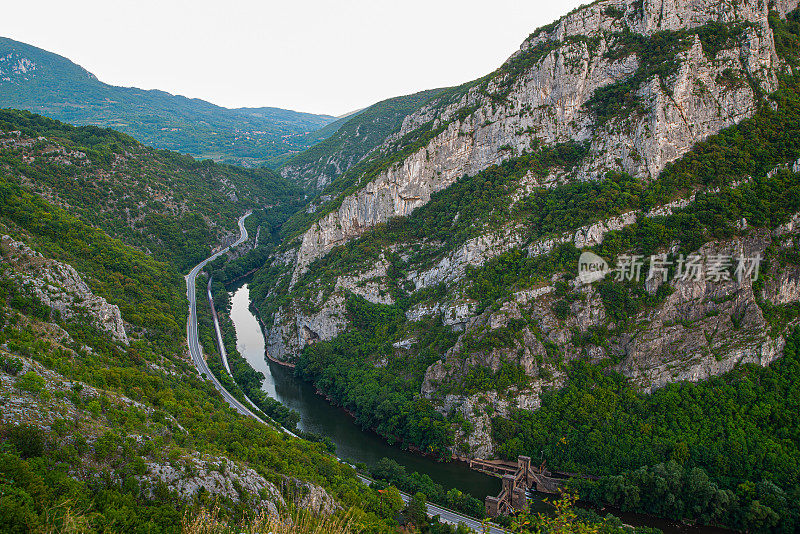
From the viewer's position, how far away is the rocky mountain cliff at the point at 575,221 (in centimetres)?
5541

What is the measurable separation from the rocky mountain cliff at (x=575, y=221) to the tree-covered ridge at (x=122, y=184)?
3086 cm

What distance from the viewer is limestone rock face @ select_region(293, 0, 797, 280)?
65500 mm

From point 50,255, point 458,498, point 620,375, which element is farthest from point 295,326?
point 620,375

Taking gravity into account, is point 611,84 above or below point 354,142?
below

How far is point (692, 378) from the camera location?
52.8m

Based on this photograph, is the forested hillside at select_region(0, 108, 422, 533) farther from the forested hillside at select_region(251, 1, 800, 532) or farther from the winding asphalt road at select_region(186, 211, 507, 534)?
the forested hillside at select_region(251, 1, 800, 532)

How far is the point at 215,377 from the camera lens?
213 feet

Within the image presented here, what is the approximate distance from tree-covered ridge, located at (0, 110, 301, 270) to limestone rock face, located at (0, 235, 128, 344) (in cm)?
3658

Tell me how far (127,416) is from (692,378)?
54.1m

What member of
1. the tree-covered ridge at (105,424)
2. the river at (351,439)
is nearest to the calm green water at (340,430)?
the river at (351,439)

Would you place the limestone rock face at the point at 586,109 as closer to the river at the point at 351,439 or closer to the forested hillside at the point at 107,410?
the river at the point at 351,439

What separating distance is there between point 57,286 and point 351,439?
35.8 metres

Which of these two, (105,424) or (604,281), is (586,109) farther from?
(105,424)

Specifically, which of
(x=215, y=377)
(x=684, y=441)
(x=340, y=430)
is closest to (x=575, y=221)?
(x=684, y=441)
